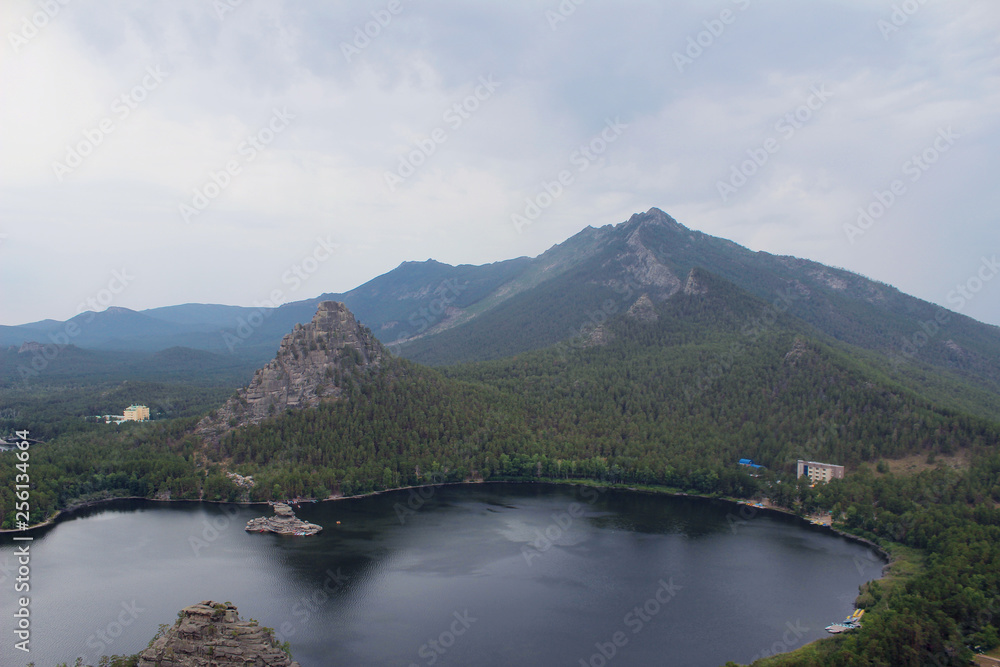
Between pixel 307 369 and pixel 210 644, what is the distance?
6518 cm

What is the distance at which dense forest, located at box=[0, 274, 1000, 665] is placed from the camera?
50000 millimetres

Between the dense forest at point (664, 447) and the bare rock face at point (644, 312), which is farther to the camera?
the bare rock face at point (644, 312)

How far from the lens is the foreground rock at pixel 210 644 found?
107 feet

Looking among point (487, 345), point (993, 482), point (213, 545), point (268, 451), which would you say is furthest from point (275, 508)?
point (487, 345)

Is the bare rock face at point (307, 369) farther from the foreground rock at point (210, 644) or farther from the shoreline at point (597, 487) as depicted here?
the foreground rock at point (210, 644)

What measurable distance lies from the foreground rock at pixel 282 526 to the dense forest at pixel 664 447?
370 inches

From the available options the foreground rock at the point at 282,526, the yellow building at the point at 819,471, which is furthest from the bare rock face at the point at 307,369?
the yellow building at the point at 819,471

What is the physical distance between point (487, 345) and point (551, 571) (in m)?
133

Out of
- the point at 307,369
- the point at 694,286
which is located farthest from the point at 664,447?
the point at 694,286

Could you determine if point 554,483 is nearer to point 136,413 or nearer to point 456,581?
point 456,581

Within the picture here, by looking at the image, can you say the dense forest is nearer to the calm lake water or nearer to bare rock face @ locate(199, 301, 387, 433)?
bare rock face @ locate(199, 301, 387, 433)

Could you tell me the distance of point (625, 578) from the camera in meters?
53.7

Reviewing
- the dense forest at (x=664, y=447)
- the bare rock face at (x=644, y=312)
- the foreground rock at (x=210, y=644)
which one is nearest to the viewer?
the foreground rock at (x=210, y=644)

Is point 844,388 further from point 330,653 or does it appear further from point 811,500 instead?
point 330,653
